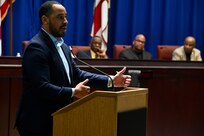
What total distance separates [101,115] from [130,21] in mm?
5948

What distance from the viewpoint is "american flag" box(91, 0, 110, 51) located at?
24.7 ft

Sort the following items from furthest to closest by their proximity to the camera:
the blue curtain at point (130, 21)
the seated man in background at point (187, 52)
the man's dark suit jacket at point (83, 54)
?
the blue curtain at point (130, 21)
the seated man in background at point (187, 52)
the man's dark suit jacket at point (83, 54)

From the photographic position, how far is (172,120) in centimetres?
518

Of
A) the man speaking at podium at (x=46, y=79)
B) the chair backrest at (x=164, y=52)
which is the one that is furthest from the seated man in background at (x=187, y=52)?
the man speaking at podium at (x=46, y=79)

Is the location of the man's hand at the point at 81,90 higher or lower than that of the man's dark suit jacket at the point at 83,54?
lower

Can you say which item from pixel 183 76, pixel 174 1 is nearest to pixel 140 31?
pixel 174 1

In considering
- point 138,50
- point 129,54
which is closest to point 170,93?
point 129,54

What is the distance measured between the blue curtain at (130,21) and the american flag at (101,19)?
13.2 inches

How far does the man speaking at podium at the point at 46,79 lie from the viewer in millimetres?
2619

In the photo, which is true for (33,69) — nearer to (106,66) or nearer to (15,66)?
(15,66)

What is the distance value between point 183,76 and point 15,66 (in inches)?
78.5

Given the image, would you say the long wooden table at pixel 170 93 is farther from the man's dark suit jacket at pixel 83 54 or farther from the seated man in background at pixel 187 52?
the seated man in background at pixel 187 52

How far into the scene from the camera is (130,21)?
27.1ft

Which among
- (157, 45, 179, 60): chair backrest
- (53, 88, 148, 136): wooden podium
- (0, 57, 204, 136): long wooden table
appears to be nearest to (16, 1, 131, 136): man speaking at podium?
(53, 88, 148, 136): wooden podium
